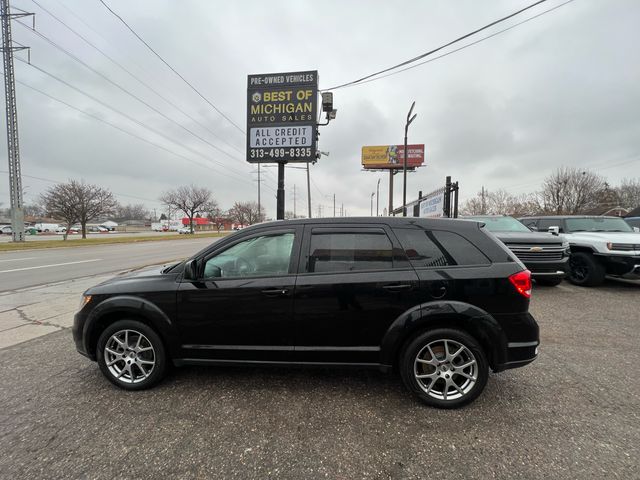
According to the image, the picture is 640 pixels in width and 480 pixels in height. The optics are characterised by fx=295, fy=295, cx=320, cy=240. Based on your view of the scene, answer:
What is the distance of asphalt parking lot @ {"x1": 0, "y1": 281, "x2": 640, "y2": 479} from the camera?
1976 mm

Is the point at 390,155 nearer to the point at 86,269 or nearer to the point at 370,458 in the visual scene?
the point at 86,269

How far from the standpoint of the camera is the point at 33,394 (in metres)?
2.83

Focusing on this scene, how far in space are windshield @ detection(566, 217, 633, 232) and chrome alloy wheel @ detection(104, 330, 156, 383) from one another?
10459mm

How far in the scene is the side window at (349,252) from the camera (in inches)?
108

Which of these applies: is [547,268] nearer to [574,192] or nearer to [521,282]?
[521,282]

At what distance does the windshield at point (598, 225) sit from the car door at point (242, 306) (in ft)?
30.5

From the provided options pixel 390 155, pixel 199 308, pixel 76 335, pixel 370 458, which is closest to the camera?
pixel 370 458

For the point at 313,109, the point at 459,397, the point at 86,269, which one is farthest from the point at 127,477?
the point at 86,269

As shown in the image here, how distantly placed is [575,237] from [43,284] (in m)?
14.4

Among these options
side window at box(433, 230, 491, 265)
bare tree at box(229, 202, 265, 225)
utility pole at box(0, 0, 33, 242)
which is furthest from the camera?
bare tree at box(229, 202, 265, 225)

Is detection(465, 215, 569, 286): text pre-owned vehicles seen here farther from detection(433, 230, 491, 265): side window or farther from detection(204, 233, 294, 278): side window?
detection(204, 233, 294, 278): side window

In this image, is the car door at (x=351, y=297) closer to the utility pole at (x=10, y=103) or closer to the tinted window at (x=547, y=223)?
the tinted window at (x=547, y=223)

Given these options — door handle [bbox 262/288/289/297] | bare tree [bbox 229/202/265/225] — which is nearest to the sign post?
door handle [bbox 262/288/289/297]

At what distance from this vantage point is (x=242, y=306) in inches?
108
